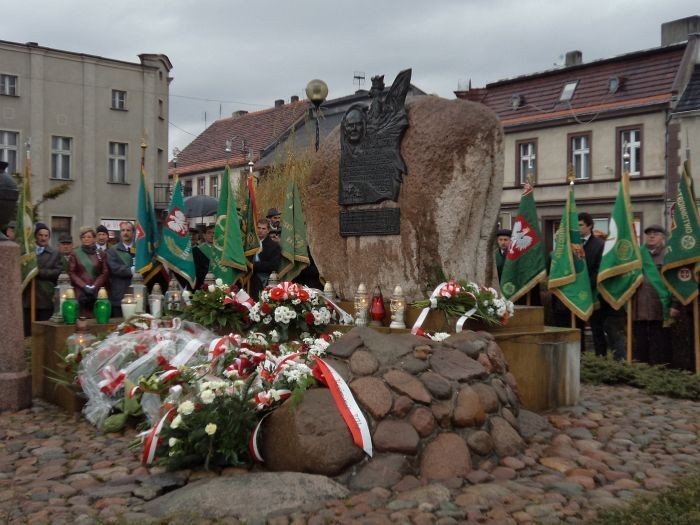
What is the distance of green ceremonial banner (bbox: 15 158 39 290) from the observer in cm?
884

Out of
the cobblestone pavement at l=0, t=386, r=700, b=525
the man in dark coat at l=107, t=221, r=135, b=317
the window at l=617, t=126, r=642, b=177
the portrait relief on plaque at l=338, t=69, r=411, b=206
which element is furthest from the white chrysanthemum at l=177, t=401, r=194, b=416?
the window at l=617, t=126, r=642, b=177

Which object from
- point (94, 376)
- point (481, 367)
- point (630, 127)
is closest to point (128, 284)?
point (94, 376)

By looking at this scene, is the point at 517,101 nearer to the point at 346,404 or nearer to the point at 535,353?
the point at 535,353

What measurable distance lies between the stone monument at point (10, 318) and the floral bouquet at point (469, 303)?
11.8 ft

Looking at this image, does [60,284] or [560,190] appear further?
[560,190]

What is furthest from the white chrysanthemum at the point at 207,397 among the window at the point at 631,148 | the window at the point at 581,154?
the window at the point at 581,154

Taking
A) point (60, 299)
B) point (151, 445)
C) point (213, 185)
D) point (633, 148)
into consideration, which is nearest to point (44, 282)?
point (60, 299)

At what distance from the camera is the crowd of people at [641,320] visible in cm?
842

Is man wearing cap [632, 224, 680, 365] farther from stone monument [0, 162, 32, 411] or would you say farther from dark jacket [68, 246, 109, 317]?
stone monument [0, 162, 32, 411]

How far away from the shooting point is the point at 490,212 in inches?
263

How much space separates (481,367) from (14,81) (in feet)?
93.6

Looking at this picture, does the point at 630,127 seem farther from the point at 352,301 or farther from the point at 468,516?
the point at 468,516

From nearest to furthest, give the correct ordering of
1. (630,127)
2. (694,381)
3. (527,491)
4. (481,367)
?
(527,491) < (481,367) < (694,381) < (630,127)

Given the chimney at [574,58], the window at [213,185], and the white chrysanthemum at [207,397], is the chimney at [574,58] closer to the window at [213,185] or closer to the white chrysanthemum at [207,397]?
the window at [213,185]
